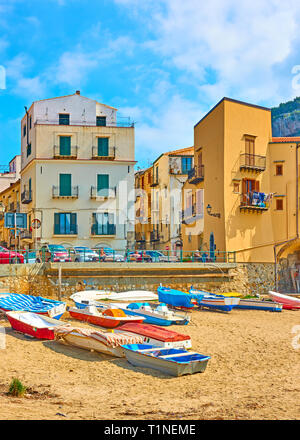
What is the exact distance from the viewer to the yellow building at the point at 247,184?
106 feet

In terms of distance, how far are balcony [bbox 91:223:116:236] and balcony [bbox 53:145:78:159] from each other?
6.22m

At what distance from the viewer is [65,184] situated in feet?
134

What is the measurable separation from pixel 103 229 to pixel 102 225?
357 millimetres

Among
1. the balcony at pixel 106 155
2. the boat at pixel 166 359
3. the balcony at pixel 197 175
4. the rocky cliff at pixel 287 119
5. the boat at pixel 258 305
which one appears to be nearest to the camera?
the boat at pixel 166 359

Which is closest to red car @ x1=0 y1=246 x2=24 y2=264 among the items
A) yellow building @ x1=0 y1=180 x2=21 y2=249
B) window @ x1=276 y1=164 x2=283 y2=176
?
window @ x1=276 y1=164 x2=283 y2=176

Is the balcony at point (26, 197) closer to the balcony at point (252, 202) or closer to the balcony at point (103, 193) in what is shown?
the balcony at point (103, 193)

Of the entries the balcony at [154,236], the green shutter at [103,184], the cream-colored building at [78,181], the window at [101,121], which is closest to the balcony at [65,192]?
the cream-colored building at [78,181]

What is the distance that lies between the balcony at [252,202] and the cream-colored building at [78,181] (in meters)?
12.2

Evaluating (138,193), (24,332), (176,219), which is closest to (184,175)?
(176,219)

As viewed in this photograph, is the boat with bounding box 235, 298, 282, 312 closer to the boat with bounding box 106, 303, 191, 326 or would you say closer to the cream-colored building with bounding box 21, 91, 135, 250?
the boat with bounding box 106, 303, 191, 326

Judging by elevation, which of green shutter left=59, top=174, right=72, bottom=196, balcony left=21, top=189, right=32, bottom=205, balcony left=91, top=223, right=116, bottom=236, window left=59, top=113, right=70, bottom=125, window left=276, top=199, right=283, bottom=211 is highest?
window left=59, top=113, right=70, bottom=125

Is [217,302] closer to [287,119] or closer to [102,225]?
[102,225]

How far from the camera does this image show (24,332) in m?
17.9

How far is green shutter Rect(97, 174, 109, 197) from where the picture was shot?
41.3 metres
